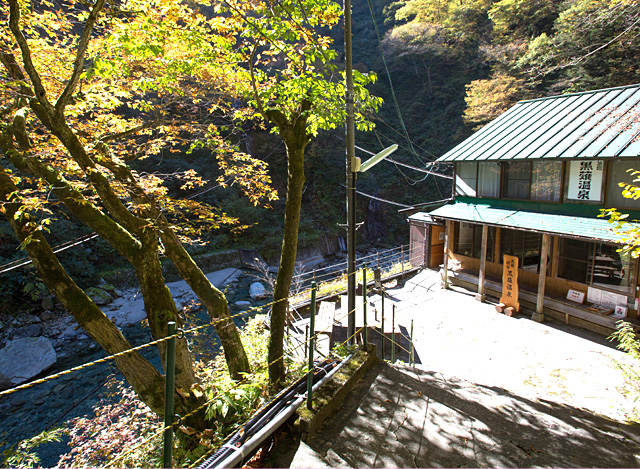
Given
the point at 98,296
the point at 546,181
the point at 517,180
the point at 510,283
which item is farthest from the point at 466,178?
the point at 98,296

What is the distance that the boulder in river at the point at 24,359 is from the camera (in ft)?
36.3

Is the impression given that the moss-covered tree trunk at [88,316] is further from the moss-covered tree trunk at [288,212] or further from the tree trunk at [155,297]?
the moss-covered tree trunk at [288,212]

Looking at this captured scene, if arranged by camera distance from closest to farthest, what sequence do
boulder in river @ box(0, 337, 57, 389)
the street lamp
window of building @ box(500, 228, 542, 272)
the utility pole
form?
the utility pole, the street lamp, boulder in river @ box(0, 337, 57, 389), window of building @ box(500, 228, 542, 272)

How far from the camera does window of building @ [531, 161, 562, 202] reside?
1051 centimetres

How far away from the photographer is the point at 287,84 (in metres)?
5.32

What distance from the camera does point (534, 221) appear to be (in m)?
10.2

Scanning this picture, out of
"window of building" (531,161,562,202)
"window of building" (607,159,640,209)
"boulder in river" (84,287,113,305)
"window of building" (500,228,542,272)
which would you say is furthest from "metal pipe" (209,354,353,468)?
"boulder in river" (84,287,113,305)

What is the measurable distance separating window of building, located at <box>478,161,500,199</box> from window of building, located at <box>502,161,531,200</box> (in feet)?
0.94

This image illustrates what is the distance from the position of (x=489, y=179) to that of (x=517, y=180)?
1.02m

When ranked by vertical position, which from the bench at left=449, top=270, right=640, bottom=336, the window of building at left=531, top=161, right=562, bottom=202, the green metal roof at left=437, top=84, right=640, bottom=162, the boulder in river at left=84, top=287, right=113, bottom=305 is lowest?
the boulder in river at left=84, top=287, right=113, bottom=305

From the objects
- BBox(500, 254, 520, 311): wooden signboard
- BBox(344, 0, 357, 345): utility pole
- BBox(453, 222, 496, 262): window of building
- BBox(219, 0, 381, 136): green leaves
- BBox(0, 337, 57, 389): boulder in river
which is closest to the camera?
BBox(219, 0, 381, 136): green leaves

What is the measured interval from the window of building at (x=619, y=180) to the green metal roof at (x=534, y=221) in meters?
0.67

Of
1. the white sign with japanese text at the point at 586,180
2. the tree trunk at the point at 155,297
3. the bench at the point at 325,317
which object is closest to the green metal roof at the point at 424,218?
the white sign with japanese text at the point at 586,180

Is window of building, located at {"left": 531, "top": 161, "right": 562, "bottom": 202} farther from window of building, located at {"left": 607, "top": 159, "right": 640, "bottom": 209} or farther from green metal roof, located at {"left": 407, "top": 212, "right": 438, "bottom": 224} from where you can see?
green metal roof, located at {"left": 407, "top": 212, "right": 438, "bottom": 224}
